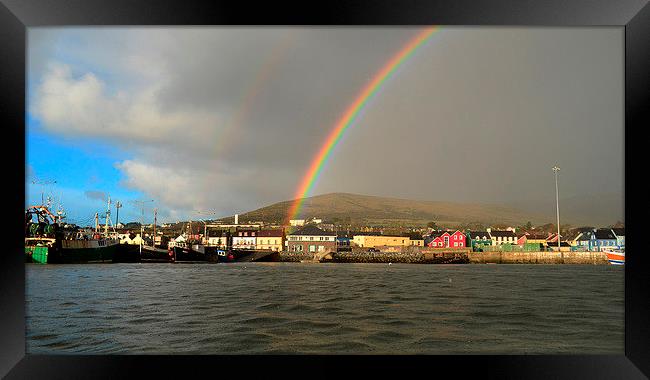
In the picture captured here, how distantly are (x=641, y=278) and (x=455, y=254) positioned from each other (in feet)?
147

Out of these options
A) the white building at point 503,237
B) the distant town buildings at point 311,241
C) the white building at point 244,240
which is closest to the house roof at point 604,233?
the white building at point 503,237

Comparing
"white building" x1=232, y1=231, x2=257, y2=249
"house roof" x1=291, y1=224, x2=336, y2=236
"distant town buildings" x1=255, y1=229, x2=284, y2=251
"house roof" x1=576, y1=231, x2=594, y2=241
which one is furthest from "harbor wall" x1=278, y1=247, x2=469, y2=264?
"house roof" x1=576, y1=231, x2=594, y2=241

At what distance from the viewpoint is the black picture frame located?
342 centimetres

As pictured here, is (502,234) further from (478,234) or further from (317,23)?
A: (317,23)

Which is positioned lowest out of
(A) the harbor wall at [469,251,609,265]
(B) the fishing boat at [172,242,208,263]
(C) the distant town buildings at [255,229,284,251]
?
(A) the harbor wall at [469,251,609,265]

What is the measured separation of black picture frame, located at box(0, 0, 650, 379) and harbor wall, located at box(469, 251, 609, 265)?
43.8 meters

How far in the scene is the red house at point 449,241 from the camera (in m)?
49.6

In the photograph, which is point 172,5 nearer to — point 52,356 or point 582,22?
point 52,356

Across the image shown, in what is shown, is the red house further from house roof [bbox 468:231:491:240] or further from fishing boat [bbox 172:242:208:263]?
fishing boat [bbox 172:242:208:263]

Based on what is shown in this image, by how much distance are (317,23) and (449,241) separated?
48.4 metres

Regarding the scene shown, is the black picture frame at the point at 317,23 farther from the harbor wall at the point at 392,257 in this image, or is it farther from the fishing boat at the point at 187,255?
the harbor wall at the point at 392,257

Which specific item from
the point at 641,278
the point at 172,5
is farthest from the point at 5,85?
the point at 641,278

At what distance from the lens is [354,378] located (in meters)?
3.47

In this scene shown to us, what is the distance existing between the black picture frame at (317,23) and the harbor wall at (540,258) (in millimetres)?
43844
